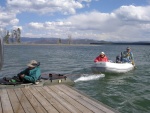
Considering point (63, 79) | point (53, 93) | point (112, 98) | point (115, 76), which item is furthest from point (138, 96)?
point (115, 76)

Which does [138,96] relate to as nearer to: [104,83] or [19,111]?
[104,83]

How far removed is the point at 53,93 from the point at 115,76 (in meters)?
9.72

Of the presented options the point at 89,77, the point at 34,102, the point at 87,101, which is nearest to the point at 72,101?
the point at 87,101

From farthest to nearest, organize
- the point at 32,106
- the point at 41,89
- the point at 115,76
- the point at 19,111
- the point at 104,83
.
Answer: the point at 115,76 → the point at 104,83 → the point at 41,89 → the point at 32,106 → the point at 19,111

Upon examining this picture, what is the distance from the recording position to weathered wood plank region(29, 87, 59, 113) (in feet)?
20.1

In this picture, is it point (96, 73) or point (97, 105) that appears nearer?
point (97, 105)

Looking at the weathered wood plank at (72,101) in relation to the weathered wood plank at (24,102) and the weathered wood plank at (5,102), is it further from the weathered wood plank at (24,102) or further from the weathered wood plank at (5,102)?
the weathered wood plank at (5,102)

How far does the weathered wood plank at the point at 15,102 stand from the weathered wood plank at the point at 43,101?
60 centimetres

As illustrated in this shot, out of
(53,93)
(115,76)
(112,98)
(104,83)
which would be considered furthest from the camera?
(115,76)

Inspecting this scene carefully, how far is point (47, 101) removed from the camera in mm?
6902

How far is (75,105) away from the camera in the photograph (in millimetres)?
6492

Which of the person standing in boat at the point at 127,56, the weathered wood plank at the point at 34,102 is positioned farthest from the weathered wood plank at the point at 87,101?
the person standing in boat at the point at 127,56

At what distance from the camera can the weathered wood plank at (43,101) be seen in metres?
6.11

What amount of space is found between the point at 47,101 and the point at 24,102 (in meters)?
0.63
